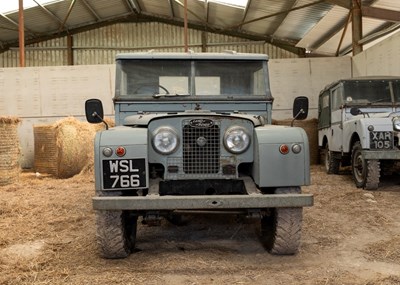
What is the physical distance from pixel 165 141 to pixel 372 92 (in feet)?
17.4

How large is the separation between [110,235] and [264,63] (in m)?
2.33

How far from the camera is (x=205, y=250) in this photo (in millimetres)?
3602

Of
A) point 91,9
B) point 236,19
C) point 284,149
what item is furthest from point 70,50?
point 284,149

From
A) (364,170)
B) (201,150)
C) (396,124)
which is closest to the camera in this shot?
(201,150)

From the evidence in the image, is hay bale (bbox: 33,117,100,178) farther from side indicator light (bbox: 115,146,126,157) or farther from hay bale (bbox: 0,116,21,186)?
side indicator light (bbox: 115,146,126,157)

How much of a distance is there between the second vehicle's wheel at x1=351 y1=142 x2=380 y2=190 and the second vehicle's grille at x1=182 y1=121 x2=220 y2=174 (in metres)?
3.82

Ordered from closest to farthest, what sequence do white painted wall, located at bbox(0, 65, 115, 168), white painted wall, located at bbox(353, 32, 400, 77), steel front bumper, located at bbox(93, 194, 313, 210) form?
steel front bumper, located at bbox(93, 194, 313, 210) → white painted wall, located at bbox(353, 32, 400, 77) → white painted wall, located at bbox(0, 65, 115, 168)

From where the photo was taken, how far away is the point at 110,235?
10.5 feet

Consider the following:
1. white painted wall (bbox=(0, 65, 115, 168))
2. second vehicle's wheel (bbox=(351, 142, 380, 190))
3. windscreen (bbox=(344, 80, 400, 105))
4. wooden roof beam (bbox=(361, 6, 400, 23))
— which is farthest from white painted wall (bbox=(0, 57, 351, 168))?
second vehicle's wheel (bbox=(351, 142, 380, 190))

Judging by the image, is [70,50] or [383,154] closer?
[383,154]

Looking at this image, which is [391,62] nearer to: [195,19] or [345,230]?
[345,230]

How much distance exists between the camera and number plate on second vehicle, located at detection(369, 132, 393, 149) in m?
6.16

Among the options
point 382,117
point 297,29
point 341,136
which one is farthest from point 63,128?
point 297,29

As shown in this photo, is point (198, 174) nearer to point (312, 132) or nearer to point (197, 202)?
point (197, 202)
